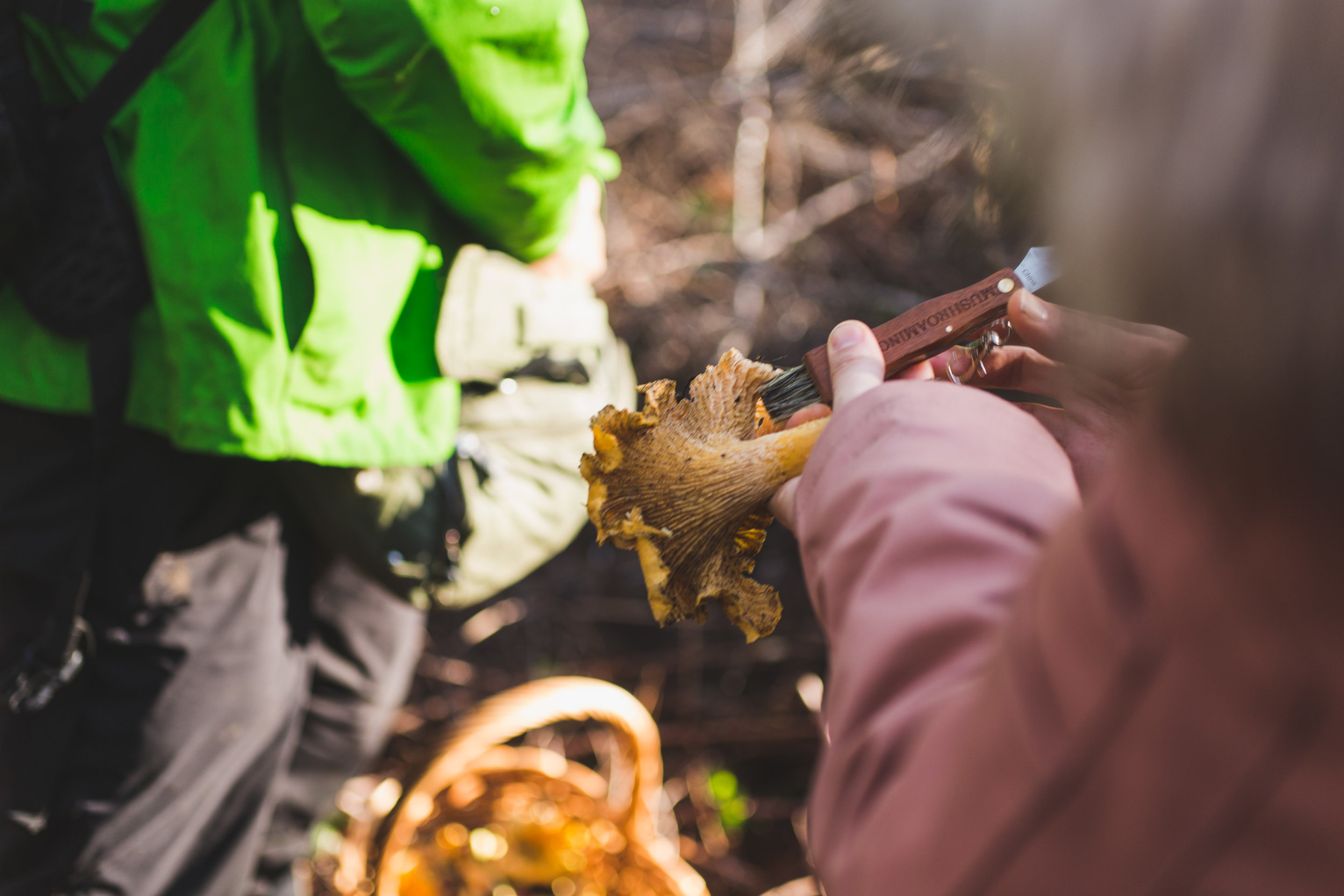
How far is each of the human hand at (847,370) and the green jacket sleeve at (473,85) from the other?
0.58 m

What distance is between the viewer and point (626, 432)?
868mm

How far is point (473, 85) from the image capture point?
99 centimetres

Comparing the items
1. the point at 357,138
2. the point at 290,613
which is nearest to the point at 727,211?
the point at 357,138

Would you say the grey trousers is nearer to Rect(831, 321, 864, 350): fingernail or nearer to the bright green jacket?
the bright green jacket

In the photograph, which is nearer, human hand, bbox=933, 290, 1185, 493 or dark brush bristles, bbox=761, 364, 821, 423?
human hand, bbox=933, 290, 1185, 493

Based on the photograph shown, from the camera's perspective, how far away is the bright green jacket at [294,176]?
97cm

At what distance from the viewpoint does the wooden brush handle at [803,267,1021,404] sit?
0.80 metres

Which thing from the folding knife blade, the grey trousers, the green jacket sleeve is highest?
the green jacket sleeve

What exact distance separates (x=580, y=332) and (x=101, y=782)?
112 centimetres

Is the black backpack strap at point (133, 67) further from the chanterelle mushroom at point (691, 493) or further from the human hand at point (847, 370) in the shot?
the human hand at point (847, 370)

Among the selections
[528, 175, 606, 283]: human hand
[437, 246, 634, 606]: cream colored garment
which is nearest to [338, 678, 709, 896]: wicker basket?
[437, 246, 634, 606]: cream colored garment

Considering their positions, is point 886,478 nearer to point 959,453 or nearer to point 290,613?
point 959,453

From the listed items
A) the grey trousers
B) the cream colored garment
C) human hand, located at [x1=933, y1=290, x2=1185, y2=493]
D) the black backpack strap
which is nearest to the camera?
human hand, located at [x1=933, y1=290, x2=1185, y2=493]

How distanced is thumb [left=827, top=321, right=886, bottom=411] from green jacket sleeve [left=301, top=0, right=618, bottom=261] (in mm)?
580
